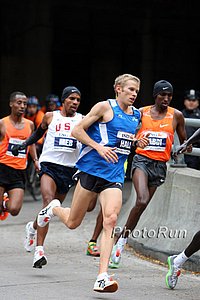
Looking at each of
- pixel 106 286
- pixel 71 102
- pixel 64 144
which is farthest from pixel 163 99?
pixel 106 286

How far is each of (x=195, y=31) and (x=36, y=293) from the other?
16.8 metres

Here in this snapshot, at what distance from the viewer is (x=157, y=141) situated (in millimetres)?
9945

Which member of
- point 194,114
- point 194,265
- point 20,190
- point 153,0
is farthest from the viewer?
point 153,0

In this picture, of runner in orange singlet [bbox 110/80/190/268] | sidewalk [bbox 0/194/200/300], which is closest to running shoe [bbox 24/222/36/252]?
sidewalk [bbox 0/194/200/300]

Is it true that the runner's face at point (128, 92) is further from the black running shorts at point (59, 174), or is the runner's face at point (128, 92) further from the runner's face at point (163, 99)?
the black running shorts at point (59, 174)

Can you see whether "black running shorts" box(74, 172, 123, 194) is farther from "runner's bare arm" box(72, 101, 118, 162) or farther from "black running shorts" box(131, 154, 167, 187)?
"black running shorts" box(131, 154, 167, 187)

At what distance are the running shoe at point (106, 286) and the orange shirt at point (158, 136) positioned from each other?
2460 mm

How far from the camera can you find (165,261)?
32.6 ft

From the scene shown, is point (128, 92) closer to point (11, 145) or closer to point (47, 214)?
point (47, 214)

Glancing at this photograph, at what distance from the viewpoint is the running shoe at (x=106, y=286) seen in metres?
7.76

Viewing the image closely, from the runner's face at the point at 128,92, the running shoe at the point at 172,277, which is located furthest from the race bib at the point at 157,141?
the running shoe at the point at 172,277

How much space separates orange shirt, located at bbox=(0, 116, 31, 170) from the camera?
11.2 m

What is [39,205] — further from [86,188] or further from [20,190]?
[86,188]

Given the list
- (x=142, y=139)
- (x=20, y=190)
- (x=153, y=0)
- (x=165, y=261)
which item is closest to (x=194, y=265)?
(x=165, y=261)
